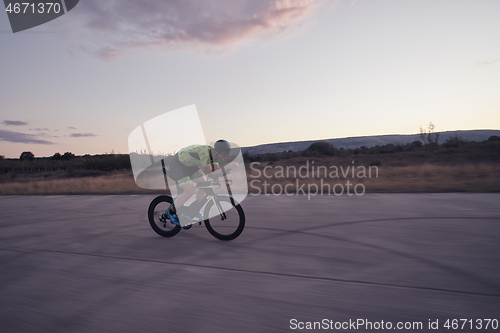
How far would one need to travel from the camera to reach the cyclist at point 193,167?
190 inches

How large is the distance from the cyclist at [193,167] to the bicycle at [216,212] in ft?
0.37

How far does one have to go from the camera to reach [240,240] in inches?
198

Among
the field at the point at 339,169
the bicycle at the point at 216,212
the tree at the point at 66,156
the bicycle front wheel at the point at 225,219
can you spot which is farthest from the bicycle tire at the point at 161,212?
the tree at the point at 66,156

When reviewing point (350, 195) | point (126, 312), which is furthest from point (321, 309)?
point (350, 195)

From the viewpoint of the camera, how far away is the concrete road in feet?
8.55

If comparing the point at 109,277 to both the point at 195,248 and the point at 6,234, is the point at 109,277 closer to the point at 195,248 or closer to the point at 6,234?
the point at 195,248

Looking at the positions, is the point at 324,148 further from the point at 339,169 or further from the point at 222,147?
the point at 222,147

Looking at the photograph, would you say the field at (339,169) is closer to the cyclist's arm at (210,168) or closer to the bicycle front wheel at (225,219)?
the bicycle front wheel at (225,219)

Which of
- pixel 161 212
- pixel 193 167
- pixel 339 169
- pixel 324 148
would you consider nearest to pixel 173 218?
pixel 161 212

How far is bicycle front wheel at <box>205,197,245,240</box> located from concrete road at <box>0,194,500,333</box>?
0.58 ft

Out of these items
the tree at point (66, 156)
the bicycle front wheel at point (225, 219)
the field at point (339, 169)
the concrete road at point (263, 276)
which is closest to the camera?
the concrete road at point (263, 276)

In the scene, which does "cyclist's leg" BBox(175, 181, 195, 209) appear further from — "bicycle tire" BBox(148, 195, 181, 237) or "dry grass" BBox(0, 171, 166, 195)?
"dry grass" BBox(0, 171, 166, 195)

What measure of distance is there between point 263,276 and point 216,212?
1793 mm

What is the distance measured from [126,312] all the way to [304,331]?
1580 millimetres
